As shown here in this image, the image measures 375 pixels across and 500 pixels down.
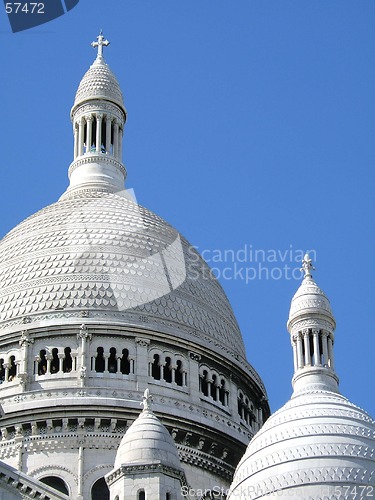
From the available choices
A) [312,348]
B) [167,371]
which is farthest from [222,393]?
[312,348]

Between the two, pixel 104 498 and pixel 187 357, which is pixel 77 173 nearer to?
pixel 187 357

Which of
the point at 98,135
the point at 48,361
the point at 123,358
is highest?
the point at 98,135

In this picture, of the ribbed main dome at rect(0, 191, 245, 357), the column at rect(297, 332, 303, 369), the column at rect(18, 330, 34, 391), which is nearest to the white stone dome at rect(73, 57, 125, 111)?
the ribbed main dome at rect(0, 191, 245, 357)

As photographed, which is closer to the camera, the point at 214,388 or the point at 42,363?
the point at 42,363

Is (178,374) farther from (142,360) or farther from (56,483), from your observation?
(56,483)

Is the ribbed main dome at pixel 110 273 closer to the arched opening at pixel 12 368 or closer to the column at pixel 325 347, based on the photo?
the arched opening at pixel 12 368

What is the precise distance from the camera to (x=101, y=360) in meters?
61.3

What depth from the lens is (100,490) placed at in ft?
189

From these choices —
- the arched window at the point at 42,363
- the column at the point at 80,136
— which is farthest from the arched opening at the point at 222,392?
the column at the point at 80,136

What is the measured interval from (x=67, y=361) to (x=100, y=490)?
540cm

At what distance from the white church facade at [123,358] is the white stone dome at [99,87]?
3441 mm

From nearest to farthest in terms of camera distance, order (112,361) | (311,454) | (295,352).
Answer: (311,454)
(295,352)
(112,361)

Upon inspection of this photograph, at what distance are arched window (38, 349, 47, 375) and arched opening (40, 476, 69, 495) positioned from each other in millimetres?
4405

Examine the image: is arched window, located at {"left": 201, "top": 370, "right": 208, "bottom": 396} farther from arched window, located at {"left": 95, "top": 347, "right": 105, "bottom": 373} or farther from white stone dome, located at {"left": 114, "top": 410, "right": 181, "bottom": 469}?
white stone dome, located at {"left": 114, "top": 410, "right": 181, "bottom": 469}
